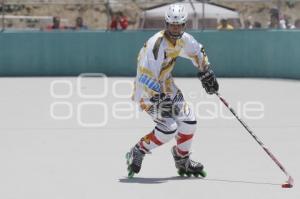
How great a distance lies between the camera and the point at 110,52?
70.2 feet

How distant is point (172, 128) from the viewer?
7.64 metres

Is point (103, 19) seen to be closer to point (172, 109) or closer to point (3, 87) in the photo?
point (3, 87)

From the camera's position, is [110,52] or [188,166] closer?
[188,166]

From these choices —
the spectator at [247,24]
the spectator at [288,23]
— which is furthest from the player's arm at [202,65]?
the spectator at [247,24]

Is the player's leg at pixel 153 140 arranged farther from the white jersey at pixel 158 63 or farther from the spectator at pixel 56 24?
the spectator at pixel 56 24

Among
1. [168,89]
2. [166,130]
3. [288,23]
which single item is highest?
[288,23]

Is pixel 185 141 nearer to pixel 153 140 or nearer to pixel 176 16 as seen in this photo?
pixel 153 140

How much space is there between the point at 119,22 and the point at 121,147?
12.3m

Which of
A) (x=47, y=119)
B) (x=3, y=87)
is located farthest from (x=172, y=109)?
(x=3, y=87)

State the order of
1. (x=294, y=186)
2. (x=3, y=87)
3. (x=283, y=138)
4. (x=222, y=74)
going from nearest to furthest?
1. (x=294, y=186)
2. (x=283, y=138)
3. (x=3, y=87)
4. (x=222, y=74)

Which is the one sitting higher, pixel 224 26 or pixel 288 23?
pixel 288 23

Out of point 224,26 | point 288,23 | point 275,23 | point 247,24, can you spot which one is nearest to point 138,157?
point 275,23

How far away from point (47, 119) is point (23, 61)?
30.1ft

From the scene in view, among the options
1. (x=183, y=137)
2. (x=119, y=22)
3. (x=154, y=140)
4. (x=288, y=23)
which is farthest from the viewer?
(x=119, y=22)
